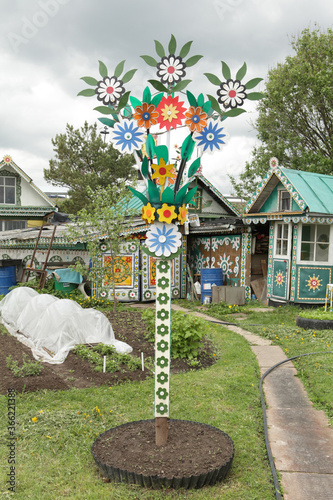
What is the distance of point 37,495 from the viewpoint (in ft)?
12.2

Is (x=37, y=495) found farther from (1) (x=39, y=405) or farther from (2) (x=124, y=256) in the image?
(2) (x=124, y=256)

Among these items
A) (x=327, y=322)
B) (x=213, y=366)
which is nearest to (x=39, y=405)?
(x=213, y=366)

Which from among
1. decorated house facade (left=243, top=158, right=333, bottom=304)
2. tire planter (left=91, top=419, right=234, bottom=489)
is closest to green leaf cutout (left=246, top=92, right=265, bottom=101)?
tire planter (left=91, top=419, right=234, bottom=489)

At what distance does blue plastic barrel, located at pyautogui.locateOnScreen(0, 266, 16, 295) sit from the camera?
15734mm

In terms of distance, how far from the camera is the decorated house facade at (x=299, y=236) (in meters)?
12.7

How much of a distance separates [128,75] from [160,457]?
3673 mm

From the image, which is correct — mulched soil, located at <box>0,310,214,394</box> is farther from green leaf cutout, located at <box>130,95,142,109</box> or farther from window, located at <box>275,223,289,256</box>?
window, located at <box>275,223,289,256</box>

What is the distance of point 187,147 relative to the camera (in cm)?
445

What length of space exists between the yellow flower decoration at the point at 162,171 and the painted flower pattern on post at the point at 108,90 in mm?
936

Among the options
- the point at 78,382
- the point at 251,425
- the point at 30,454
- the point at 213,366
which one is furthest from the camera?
the point at 213,366

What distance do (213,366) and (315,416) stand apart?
2.36 m

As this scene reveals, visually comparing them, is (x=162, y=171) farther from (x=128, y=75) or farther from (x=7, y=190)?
(x=7, y=190)

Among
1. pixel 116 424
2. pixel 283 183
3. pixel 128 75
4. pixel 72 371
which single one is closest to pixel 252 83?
pixel 128 75

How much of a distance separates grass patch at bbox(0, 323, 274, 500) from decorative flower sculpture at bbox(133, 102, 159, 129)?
10.7 feet
